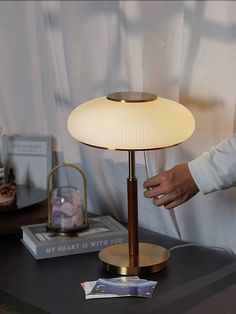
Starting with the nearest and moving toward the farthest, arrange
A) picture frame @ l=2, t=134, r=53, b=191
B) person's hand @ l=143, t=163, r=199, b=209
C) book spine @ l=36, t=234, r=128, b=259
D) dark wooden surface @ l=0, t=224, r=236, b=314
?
dark wooden surface @ l=0, t=224, r=236, b=314
person's hand @ l=143, t=163, r=199, b=209
book spine @ l=36, t=234, r=128, b=259
picture frame @ l=2, t=134, r=53, b=191

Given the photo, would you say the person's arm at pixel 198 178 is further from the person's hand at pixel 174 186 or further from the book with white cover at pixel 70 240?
the book with white cover at pixel 70 240

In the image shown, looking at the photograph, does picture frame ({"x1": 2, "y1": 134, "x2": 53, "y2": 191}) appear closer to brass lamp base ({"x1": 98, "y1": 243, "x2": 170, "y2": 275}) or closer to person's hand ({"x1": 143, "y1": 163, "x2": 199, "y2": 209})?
brass lamp base ({"x1": 98, "y1": 243, "x2": 170, "y2": 275})

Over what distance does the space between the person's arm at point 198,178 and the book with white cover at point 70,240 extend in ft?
0.72

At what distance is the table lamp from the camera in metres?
1.29

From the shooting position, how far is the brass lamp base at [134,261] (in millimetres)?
1395

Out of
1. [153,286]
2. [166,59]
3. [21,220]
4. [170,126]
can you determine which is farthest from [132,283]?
[166,59]

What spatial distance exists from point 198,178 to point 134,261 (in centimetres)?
22

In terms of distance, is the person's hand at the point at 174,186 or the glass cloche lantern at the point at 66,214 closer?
the person's hand at the point at 174,186

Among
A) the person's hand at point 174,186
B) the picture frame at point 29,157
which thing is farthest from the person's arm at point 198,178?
the picture frame at point 29,157

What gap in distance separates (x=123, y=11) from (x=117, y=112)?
0.44m

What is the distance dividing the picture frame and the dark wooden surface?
13.0 inches

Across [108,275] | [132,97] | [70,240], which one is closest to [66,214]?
[70,240]

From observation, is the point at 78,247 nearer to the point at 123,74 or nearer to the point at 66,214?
the point at 66,214

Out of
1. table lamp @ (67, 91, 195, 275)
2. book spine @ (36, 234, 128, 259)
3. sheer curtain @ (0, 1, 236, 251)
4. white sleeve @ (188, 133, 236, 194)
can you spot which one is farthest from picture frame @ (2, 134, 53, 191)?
white sleeve @ (188, 133, 236, 194)
